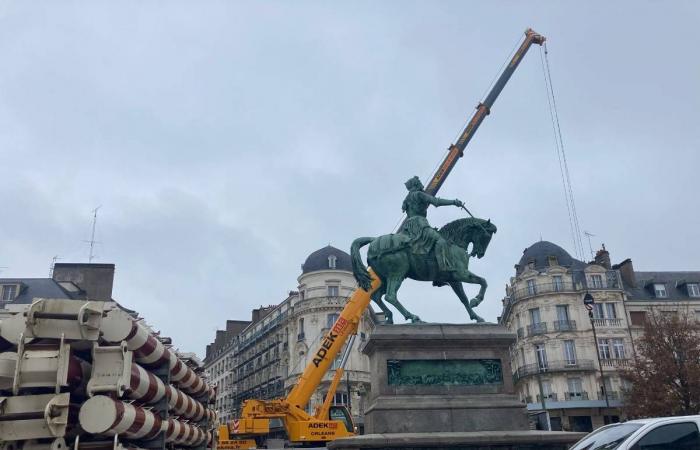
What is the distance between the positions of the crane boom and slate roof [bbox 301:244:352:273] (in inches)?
1205

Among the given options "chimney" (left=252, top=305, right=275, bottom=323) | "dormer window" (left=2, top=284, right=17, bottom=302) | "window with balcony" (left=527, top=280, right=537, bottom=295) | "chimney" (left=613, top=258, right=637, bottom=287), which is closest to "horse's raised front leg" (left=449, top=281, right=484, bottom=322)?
"dormer window" (left=2, top=284, right=17, bottom=302)

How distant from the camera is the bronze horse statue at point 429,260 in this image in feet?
44.8

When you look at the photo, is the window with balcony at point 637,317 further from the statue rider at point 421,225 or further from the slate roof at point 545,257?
the statue rider at point 421,225

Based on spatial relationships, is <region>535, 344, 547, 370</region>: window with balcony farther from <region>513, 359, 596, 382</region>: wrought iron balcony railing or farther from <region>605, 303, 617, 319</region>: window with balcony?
<region>605, 303, 617, 319</region>: window with balcony

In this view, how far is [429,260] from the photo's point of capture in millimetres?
13742

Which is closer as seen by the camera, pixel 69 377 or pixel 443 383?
pixel 69 377

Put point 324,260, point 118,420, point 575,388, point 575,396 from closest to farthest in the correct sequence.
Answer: point 118,420
point 575,396
point 575,388
point 324,260

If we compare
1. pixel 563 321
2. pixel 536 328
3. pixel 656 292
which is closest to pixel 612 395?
pixel 563 321

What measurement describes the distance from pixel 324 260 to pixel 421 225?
43441 mm

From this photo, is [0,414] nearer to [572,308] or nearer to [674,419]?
[674,419]

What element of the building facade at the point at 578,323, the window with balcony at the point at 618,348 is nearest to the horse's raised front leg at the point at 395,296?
the building facade at the point at 578,323

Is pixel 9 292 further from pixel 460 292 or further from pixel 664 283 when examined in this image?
pixel 664 283

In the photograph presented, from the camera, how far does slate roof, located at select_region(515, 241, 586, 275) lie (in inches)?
2095

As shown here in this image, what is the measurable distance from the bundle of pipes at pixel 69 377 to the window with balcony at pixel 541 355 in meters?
45.1
